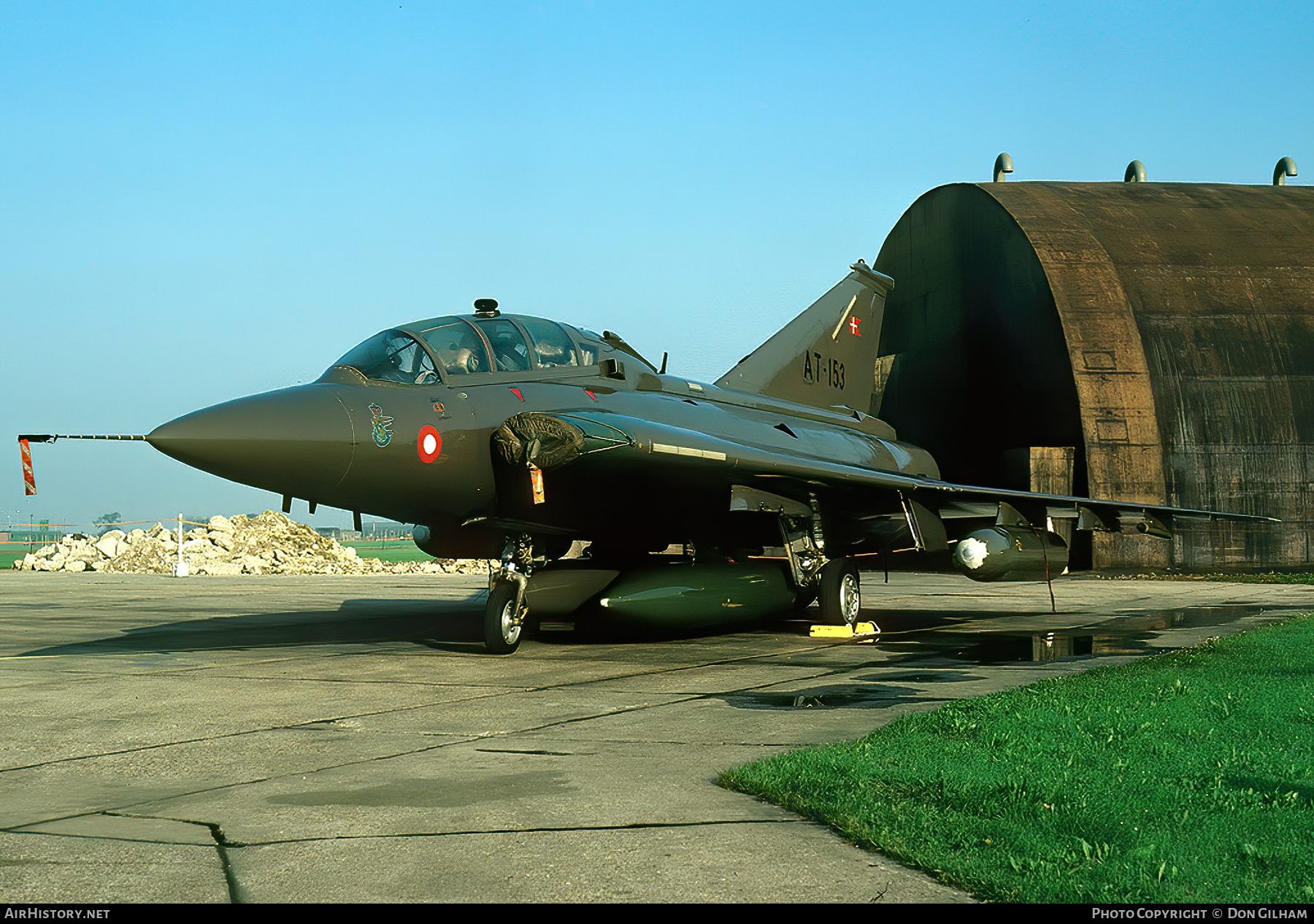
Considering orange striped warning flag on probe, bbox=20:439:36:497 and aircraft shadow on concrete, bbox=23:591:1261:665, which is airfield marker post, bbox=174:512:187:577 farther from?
orange striped warning flag on probe, bbox=20:439:36:497

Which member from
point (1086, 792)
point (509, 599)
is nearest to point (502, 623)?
point (509, 599)

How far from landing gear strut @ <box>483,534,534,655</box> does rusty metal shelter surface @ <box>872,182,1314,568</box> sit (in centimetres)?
2174

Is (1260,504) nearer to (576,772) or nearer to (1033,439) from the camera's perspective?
(1033,439)

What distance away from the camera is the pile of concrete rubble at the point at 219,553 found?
38750mm

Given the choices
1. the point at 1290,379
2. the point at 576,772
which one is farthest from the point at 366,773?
the point at 1290,379

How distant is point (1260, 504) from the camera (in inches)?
1142

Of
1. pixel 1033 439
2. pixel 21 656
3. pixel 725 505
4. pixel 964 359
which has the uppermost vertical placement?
pixel 964 359

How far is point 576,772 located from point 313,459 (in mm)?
5033

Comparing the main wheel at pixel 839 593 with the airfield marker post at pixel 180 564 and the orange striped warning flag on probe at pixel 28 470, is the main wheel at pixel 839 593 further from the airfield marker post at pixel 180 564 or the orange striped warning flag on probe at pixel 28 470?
the airfield marker post at pixel 180 564

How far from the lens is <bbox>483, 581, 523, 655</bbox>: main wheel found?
1073 cm

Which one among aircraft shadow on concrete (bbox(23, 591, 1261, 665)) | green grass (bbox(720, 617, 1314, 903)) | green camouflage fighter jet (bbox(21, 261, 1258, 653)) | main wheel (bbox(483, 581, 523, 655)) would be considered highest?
green camouflage fighter jet (bbox(21, 261, 1258, 653))

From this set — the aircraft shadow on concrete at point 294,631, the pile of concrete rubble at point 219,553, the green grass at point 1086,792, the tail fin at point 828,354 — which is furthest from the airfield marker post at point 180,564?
the green grass at point 1086,792

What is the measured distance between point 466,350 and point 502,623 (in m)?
2.91

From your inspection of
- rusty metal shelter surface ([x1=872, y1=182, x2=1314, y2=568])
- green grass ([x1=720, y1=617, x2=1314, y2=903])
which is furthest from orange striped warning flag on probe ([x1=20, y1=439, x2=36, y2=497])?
rusty metal shelter surface ([x1=872, y1=182, x2=1314, y2=568])
